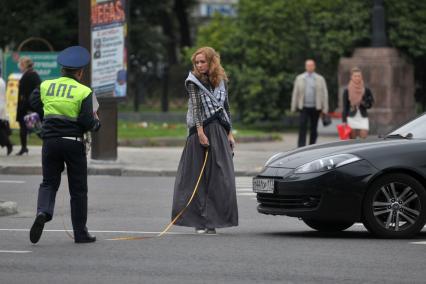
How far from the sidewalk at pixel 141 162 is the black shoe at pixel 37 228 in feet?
31.7

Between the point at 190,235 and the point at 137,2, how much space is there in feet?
123

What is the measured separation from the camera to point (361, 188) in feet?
38.2

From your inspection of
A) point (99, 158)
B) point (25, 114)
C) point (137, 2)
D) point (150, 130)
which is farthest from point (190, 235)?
point (137, 2)

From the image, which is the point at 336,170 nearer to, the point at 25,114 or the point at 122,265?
the point at 122,265

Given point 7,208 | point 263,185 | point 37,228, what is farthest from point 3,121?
point 37,228

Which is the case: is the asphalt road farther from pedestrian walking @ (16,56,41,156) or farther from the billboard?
pedestrian walking @ (16,56,41,156)

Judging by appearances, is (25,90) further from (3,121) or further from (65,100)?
(65,100)

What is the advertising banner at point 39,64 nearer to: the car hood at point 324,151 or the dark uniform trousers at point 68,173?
the car hood at point 324,151

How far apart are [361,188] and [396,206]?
37 cm

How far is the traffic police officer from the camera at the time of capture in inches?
444

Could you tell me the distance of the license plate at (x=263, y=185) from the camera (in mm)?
11984

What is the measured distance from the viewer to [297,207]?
11797 mm

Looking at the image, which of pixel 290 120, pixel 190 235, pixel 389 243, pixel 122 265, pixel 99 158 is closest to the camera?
pixel 122 265

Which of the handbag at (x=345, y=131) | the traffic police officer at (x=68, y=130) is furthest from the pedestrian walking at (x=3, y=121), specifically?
the traffic police officer at (x=68, y=130)
